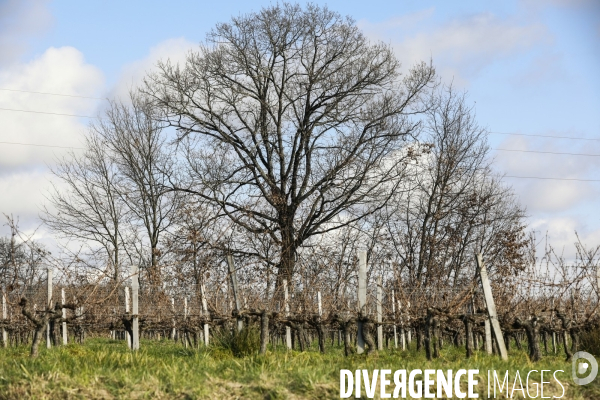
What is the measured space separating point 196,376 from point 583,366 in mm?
5594

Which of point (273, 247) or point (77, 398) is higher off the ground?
point (273, 247)

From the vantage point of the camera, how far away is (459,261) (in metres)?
26.8

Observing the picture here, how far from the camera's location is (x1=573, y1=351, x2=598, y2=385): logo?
9.83 meters

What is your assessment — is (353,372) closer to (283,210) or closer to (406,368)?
(406,368)

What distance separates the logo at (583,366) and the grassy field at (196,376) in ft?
0.41

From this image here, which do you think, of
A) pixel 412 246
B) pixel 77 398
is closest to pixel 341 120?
pixel 412 246

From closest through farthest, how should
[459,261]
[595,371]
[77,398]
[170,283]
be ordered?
1. [77,398]
2. [595,371]
3. [170,283]
4. [459,261]

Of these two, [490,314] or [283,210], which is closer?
[490,314]

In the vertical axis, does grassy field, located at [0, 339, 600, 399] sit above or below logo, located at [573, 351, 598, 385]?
above

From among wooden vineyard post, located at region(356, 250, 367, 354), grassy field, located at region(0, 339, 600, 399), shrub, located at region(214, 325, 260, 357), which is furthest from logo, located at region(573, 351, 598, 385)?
shrub, located at region(214, 325, 260, 357)

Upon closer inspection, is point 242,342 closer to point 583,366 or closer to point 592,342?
point 583,366

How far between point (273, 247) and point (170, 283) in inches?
139

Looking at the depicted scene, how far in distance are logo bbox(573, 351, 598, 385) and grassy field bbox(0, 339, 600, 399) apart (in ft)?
0.41

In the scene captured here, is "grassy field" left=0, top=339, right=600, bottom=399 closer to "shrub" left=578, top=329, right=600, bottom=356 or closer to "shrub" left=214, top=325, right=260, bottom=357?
"shrub" left=214, top=325, right=260, bottom=357
